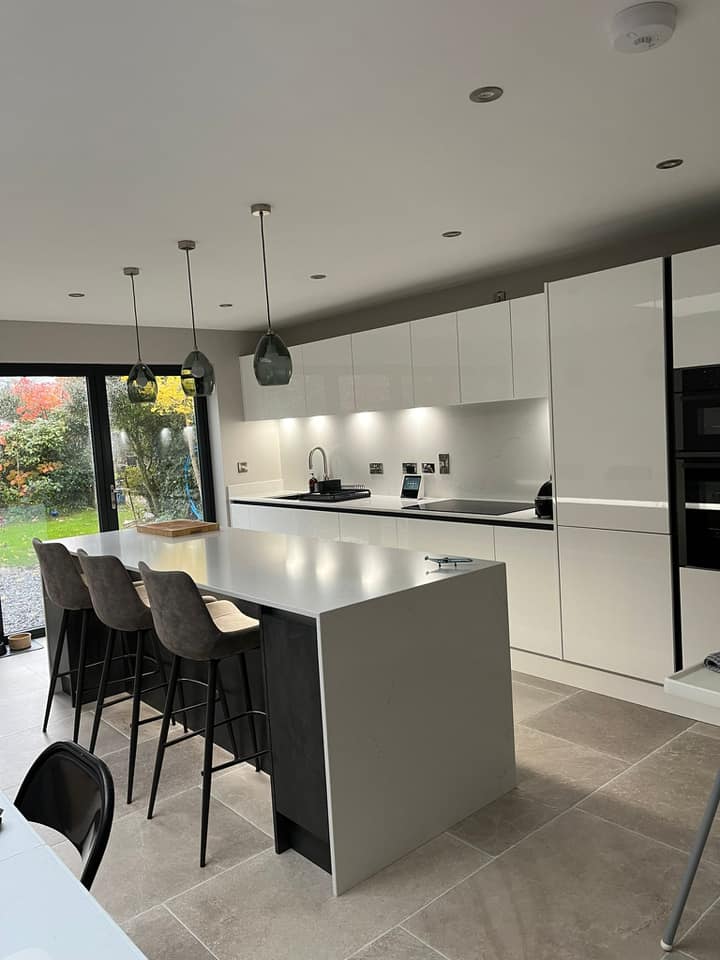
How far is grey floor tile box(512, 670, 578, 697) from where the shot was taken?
4.17 m

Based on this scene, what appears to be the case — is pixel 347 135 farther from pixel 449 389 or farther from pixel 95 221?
pixel 449 389

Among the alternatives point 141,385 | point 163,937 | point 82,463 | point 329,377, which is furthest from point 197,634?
point 82,463

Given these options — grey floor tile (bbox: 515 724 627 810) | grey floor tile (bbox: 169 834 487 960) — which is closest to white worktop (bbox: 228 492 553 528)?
grey floor tile (bbox: 515 724 627 810)

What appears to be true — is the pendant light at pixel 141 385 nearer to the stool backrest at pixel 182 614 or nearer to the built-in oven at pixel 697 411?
the stool backrest at pixel 182 614

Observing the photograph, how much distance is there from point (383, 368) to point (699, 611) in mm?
2849

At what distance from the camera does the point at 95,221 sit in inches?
130

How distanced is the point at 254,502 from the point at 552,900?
15.2 feet

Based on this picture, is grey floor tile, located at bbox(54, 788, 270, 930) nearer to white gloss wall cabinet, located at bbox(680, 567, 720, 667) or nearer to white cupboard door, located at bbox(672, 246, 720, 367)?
white gloss wall cabinet, located at bbox(680, 567, 720, 667)

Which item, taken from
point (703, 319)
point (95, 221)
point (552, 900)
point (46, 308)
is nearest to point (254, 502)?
point (46, 308)

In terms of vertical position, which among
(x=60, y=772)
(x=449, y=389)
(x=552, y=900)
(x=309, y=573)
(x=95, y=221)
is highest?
(x=95, y=221)

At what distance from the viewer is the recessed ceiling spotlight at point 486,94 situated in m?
2.30

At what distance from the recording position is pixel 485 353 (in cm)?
471

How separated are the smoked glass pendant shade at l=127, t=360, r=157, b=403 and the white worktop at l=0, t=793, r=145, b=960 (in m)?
2.93

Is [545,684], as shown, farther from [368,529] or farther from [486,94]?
[486,94]
